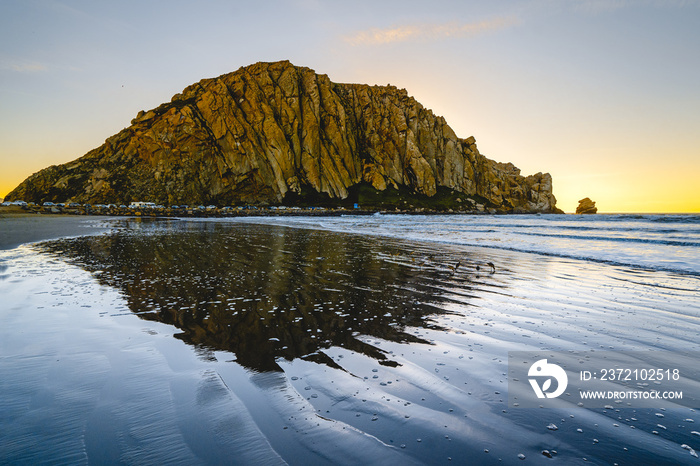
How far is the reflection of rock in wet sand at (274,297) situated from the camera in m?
6.72

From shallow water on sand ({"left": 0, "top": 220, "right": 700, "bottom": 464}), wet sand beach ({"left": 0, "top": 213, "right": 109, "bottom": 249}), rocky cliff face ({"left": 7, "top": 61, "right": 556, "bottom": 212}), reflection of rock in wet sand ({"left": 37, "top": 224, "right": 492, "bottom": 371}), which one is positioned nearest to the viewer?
shallow water on sand ({"left": 0, "top": 220, "right": 700, "bottom": 464})

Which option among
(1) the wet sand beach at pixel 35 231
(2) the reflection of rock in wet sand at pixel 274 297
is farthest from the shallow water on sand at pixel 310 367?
(1) the wet sand beach at pixel 35 231

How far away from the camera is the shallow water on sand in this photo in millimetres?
3545

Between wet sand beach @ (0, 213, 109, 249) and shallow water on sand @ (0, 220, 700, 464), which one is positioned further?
wet sand beach @ (0, 213, 109, 249)

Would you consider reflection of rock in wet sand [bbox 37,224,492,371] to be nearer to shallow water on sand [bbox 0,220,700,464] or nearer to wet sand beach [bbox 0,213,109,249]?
shallow water on sand [bbox 0,220,700,464]

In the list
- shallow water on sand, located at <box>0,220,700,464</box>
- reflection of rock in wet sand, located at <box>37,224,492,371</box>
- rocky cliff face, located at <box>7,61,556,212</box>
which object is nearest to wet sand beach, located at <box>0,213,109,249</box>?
reflection of rock in wet sand, located at <box>37,224,492,371</box>

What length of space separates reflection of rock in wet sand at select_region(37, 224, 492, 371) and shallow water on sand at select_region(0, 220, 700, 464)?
7 cm

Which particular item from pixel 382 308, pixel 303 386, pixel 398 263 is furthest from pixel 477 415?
pixel 398 263

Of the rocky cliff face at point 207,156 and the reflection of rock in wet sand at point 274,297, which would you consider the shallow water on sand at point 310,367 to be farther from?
the rocky cliff face at point 207,156

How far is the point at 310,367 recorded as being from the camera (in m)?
5.48

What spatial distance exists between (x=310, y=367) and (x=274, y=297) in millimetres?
4996

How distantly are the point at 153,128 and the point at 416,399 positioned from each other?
182923 millimetres

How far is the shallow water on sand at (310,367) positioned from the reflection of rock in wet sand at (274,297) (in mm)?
74

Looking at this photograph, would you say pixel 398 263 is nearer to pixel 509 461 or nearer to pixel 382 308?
pixel 382 308
